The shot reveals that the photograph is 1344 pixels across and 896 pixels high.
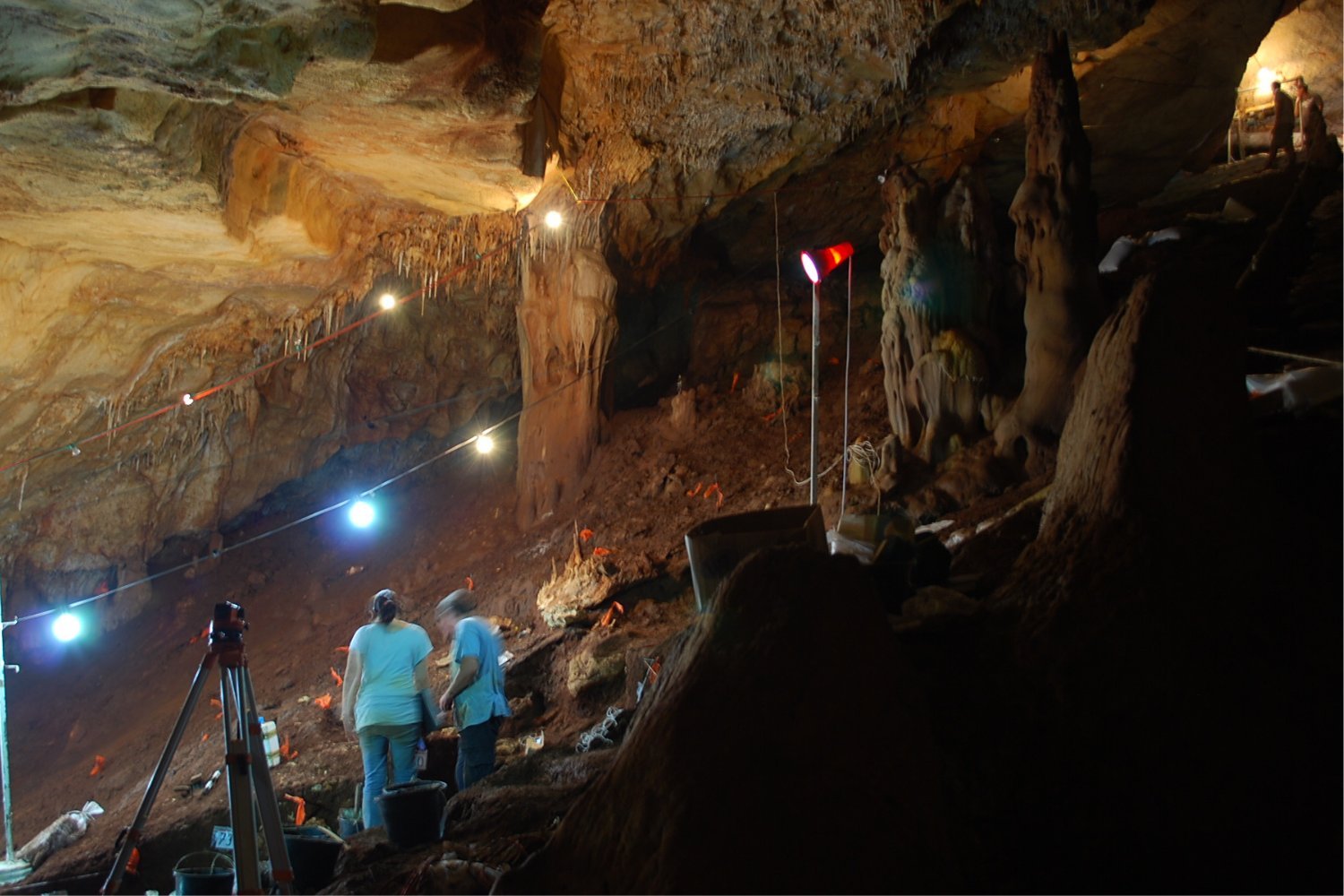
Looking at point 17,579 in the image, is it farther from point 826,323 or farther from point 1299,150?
point 1299,150

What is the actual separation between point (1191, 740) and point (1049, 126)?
23.9ft

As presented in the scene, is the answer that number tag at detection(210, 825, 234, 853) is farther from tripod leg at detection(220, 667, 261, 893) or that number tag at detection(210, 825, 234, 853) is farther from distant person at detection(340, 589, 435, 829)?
tripod leg at detection(220, 667, 261, 893)

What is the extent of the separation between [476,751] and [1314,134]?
15.7 metres

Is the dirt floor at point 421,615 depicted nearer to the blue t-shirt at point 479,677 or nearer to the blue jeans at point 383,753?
the blue t-shirt at point 479,677

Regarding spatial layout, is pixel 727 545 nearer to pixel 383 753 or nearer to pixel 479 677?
pixel 479 677

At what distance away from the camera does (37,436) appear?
12125 millimetres

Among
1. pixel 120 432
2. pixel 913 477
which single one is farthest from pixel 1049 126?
pixel 120 432

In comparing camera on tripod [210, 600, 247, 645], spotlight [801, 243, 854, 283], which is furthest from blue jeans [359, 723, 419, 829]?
spotlight [801, 243, 854, 283]

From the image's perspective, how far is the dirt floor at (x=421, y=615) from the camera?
24.4 ft

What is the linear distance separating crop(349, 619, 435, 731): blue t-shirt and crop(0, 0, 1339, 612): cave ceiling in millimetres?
4524

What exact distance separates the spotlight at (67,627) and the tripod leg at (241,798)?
10.8 m

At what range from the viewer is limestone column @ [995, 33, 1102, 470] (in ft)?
25.8

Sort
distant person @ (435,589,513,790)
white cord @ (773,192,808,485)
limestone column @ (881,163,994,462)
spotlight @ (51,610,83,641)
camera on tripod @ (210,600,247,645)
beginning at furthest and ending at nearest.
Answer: spotlight @ (51,610,83,641) → white cord @ (773,192,808,485) → limestone column @ (881,163,994,462) → distant person @ (435,589,513,790) → camera on tripod @ (210,600,247,645)

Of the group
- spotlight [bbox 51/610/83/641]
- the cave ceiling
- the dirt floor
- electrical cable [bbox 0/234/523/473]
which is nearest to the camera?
the cave ceiling
